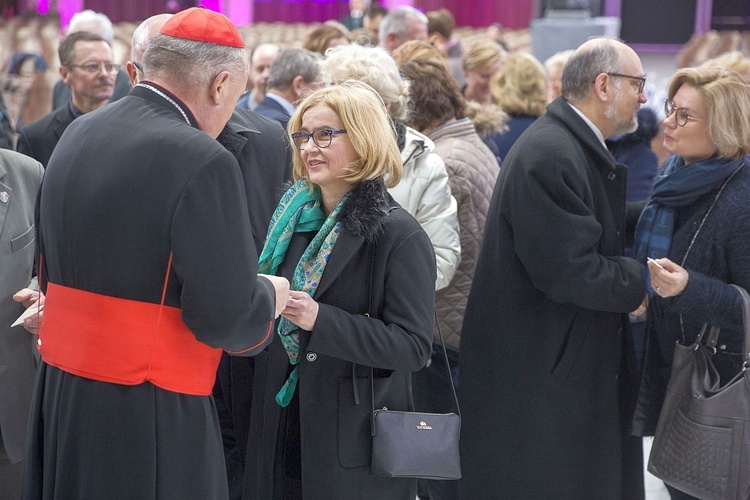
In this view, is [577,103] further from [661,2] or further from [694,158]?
[661,2]

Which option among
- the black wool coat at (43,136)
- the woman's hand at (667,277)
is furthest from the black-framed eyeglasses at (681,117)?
the black wool coat at (43,136)

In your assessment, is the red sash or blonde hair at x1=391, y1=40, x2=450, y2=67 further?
blonde hair at x1=391, y1=40, x2=450, y2=67

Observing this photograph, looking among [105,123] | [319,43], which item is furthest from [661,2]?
[105,123]

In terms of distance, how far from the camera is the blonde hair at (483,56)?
542 cm

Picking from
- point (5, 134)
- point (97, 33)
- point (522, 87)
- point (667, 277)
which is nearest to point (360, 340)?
point (667, 277)

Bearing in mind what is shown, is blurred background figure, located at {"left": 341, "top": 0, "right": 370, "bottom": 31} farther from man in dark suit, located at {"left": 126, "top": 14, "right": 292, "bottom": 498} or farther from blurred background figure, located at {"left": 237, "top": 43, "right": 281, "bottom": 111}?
man in dark suit, located at {"left": 126, "top": 14, "right": 292, "bottom": 498}

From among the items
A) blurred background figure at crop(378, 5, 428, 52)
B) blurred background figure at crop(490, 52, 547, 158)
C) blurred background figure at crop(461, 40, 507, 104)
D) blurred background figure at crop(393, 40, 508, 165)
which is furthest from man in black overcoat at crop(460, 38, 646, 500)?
blurred background figure at crop(378, 5, 428, 52)

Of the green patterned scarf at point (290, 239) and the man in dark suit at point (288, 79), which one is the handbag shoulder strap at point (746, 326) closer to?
the green patterned scarf at point (290, 239)

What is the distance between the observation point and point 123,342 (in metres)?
1.91

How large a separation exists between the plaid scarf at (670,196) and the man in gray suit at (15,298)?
71.4 inches

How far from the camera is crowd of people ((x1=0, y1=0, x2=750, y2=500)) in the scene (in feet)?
6.23

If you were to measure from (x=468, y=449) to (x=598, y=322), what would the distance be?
24.1 inches

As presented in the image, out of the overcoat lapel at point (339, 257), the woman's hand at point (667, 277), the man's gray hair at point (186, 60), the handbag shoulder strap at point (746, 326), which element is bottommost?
the handbag shoulder strap at point (746, 326)

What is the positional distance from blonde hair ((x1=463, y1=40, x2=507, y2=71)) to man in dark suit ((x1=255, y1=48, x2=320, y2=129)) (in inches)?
59.9
